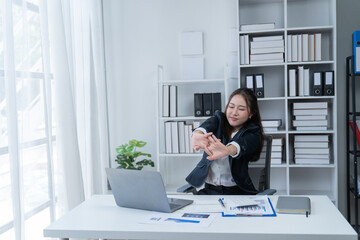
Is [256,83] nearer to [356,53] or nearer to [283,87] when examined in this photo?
[283,87]

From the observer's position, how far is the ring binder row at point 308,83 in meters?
3.33

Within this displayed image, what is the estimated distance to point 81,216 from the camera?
1735mm

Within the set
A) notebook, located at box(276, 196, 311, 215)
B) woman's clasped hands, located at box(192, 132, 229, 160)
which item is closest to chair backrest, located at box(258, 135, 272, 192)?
woman's clasped hands, located at box(192, 132, 229, 160)

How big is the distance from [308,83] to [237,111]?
1341 millimetres

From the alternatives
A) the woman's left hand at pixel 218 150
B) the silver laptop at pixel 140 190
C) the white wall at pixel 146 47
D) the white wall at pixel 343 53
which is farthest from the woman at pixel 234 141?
the white wall at pixel 343 53

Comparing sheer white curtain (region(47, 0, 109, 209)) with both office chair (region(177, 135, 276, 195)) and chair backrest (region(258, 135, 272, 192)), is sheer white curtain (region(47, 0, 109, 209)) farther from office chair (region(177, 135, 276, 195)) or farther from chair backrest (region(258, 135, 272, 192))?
chair backrest (region(258, 135, 272, 192))

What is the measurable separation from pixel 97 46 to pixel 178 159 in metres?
1.43

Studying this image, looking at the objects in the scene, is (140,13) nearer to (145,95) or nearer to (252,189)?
(145,95)

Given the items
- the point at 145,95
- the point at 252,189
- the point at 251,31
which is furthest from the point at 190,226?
the point at 145,95

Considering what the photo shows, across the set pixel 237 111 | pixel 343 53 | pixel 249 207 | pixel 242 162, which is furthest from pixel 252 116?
pixel 343 53

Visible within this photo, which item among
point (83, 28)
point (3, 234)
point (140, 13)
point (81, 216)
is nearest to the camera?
point (81, 216)

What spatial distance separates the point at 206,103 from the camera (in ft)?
11.7

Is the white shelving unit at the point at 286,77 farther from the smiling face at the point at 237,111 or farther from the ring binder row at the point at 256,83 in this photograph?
the smiling face at the point at 237,111

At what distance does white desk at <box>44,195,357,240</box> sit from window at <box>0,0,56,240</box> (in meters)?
0.69
